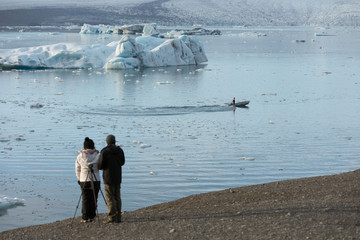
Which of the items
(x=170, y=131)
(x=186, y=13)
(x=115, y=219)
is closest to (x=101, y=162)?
(x=115, y=219)

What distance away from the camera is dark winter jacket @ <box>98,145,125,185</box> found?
8367 millimetres

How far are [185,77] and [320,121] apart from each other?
629 inches

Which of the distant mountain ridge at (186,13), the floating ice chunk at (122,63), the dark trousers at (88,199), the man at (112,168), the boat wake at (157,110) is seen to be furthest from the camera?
the distant mountain ridge at (186,13)

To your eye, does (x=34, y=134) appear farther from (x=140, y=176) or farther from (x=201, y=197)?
(x=201, y=197)

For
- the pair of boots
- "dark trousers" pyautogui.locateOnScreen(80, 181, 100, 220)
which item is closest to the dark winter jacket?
"dark trousers" pyautogui.locateOnScreen(80, 181, 100, 220)

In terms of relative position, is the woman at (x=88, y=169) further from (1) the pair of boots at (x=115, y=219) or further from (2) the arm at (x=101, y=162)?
(1) the pair of boots at (x=115, y=219)

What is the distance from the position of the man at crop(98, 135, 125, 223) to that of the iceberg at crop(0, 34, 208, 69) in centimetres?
3072

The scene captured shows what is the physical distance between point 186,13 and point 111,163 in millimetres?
172216

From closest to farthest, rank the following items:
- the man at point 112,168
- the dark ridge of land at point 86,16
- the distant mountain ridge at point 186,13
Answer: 1. the man at point 112,168
2. the dark ridge of land at point 86,16
3. the distant mountain ridge at point 186,13

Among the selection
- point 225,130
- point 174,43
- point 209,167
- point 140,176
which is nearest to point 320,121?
point 225,130

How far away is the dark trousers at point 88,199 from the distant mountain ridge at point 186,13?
5977 inches

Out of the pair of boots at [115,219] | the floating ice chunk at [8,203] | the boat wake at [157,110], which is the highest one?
the pair of boots at [115,219]

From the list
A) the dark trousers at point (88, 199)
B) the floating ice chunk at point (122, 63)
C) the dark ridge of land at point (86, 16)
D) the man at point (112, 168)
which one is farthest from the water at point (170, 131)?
the dark ridge of land at point (86, 16)

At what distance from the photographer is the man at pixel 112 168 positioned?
8.37 metres
